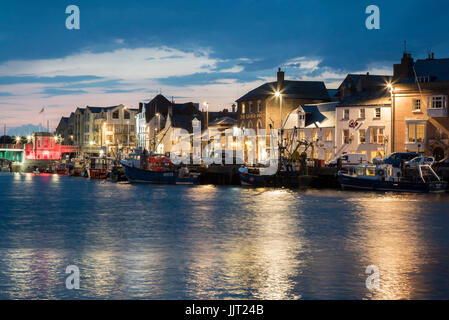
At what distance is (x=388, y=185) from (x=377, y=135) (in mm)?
15469

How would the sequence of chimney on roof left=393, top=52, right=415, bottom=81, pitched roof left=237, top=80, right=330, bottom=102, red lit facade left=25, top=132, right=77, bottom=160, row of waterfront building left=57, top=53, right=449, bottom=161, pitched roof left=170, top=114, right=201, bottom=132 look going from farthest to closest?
red lit facade left=25, top=132, right=77, bottom=160 < pitched roof left=170, top=114, right=201, bottom=132 < pitched roof left=237, top=80, right=330, bottom=102 < chimney on roof left=393, top=52, right=415, bottom=81 < row of waterfront building left=57, top=53, right=449, bottom=161

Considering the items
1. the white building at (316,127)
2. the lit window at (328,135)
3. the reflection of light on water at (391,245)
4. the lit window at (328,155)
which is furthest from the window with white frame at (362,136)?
the reflection of light on water at (391,245)

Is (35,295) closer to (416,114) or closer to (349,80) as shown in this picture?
(416,114)

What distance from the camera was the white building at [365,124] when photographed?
7612 cm

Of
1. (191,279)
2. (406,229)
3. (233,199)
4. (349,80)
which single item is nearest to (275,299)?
(191,279)

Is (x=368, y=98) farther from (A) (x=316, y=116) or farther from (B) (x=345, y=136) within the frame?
(A) (x=316, y=116)

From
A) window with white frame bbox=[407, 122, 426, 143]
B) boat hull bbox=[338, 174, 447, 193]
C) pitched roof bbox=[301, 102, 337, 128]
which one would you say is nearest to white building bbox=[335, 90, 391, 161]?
pitched roof bbox=[301, 102, 337, 128]

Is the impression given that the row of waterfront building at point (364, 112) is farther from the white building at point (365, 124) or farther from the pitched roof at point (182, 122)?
the pitched roof at point (182, 122)

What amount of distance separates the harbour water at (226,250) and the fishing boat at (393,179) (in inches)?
468

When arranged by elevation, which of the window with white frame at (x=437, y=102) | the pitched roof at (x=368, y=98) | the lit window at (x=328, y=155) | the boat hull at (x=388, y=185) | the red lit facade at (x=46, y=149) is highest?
the pitched roof at (x=368, y=98)

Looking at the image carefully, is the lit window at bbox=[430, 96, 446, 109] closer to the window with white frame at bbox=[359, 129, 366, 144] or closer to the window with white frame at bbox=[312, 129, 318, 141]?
the window with white frame at bbox=[359, 129, 366, 144]

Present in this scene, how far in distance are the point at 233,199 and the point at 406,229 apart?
76.3 feet

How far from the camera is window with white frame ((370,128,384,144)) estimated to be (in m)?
76.5

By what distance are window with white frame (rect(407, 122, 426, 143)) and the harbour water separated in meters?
22.8
